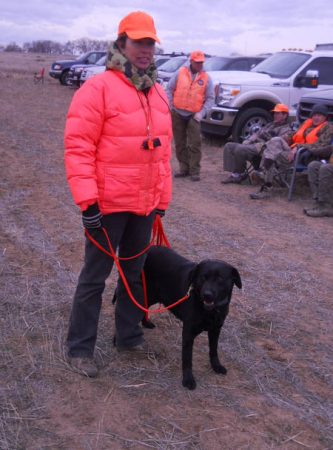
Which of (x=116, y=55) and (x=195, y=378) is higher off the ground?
(x=116, y=55)

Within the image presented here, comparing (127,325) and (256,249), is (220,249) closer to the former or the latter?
(256,249)

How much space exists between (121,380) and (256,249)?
273 centimetres

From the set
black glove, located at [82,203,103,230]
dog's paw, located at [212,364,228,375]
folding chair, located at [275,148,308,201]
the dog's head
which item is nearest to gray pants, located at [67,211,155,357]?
black glove, located at [82,203,103,230]

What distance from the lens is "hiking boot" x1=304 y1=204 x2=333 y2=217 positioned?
22.6ft

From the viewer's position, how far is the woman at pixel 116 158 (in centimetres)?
285

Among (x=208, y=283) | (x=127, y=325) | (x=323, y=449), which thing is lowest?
(x=323, y=449)

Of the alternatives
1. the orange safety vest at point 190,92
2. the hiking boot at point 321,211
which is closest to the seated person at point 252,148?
the orange safety vest at point 190,92

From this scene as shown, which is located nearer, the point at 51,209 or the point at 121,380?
the point at 121,380

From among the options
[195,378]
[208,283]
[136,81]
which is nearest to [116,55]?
[136,81]

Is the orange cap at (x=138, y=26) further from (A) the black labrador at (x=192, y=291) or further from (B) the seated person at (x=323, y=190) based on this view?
(B) the seated person at (x=323, y=190)

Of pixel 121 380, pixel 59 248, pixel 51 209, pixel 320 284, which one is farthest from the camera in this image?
pixel 51 209

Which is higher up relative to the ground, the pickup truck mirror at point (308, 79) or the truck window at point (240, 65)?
the truck window at point (240, 65)

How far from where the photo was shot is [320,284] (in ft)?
15.8

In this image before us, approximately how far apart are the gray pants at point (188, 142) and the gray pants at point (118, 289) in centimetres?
548
